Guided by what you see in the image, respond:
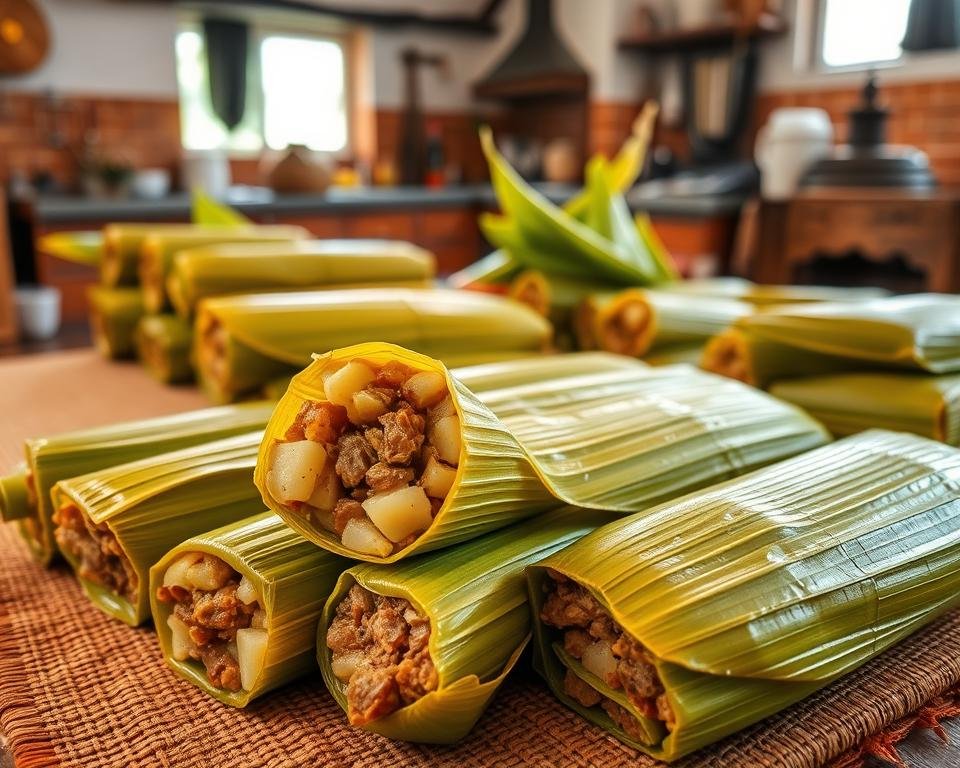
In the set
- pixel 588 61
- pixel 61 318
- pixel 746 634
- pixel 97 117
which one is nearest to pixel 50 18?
pixel 97 117

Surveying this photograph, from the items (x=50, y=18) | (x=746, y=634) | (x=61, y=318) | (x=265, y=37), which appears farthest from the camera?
(x=265, y=37)

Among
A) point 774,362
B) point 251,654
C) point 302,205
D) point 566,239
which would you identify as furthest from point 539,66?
point 251,654

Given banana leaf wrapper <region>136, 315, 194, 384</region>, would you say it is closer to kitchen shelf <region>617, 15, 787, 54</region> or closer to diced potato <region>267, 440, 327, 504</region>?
diced potato <region>267, 440, 327, 504</region>

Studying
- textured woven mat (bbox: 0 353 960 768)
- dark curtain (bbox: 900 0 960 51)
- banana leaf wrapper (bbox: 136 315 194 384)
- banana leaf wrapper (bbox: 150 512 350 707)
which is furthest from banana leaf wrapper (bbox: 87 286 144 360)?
dark curtain (bbox: 900 0 960 51)

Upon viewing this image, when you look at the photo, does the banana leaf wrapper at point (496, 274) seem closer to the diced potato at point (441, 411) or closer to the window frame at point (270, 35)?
the diced potato at point (441, 411)

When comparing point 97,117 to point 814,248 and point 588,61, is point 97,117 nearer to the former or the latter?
point 588,61

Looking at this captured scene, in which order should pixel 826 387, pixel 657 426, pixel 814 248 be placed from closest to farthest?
pixel 657 426, pixel 826 387, pixel 814 248

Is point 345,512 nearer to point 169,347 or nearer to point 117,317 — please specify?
point 169,347
